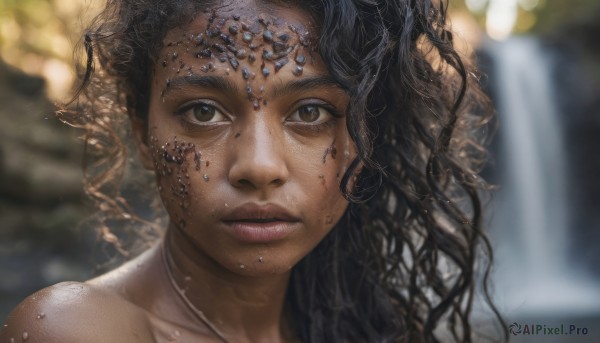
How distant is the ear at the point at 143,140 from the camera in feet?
7.14

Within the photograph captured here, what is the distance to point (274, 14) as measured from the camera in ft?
6.37

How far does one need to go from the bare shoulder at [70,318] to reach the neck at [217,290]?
0.26m

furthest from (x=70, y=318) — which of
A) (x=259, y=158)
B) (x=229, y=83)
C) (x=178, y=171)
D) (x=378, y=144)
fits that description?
(x=378, y=144)

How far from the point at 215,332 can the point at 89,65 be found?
2.78 feet

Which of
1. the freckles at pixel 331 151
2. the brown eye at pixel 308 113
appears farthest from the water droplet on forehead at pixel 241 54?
the freckles at pixel 331 151

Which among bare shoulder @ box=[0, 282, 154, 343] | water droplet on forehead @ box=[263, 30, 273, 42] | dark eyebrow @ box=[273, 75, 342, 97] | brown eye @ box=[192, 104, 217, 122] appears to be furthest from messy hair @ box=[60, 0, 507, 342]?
bare shoulder @ box=[0, 282, 154, 343]

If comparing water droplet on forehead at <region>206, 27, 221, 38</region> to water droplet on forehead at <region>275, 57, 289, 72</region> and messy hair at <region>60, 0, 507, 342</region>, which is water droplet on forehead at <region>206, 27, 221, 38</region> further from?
water droplet on forehead at <region>275, 57, 289, 72</region>

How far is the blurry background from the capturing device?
22.9 feet

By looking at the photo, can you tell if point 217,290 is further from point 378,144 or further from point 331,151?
point 378,144

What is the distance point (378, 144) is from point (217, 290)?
69 cm

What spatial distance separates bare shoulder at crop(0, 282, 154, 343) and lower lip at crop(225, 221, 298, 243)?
358 millimetres

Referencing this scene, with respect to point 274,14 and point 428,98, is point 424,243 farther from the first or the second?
point 274,14

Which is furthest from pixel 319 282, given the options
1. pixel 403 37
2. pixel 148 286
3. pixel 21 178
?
pixel 21 178

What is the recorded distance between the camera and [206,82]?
191cm
